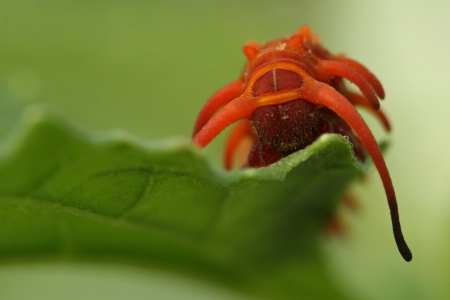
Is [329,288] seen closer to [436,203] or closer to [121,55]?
[436,203]

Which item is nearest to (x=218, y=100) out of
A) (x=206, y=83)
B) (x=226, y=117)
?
(x=226, y=117)

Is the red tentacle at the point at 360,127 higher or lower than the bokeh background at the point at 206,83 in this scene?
lower

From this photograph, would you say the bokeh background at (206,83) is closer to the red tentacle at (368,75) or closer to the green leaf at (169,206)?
the green leaf at (169,206)

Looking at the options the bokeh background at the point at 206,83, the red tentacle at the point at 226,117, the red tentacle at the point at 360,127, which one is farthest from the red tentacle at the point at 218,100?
the bokeh background at the point at 206,83

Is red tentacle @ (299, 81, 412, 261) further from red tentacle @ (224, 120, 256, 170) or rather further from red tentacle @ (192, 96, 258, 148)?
red tentacle @ (224, 120, 256, 170)

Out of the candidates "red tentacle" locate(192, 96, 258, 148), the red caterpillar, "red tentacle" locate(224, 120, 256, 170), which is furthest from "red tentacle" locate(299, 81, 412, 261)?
"red tentacle" locate(224, 120, 256, 170)
